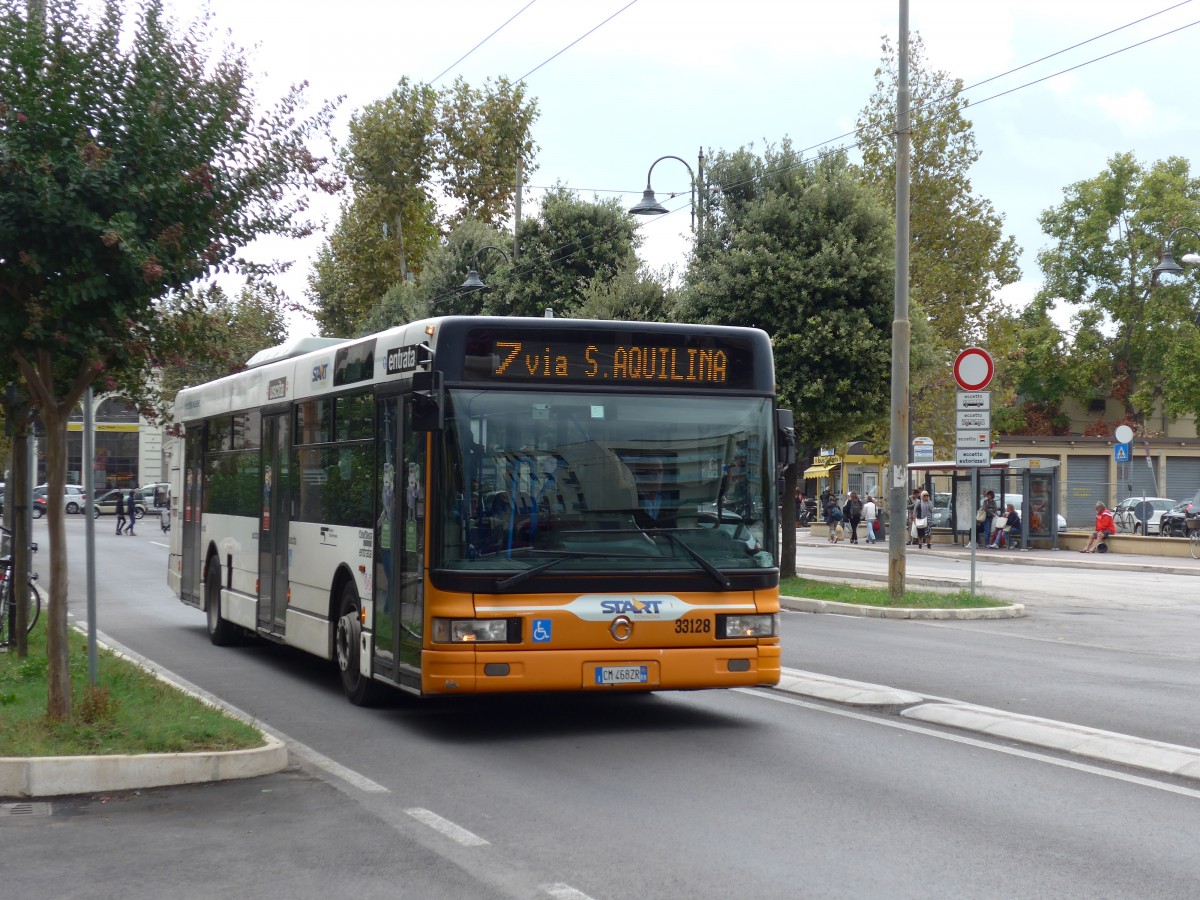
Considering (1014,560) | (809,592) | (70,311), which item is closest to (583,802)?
(70,311)

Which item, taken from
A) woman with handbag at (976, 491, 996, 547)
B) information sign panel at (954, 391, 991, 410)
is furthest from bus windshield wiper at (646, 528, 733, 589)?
woman with handbag at (976, 491, 996, 547)

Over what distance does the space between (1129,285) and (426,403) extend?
72110mm

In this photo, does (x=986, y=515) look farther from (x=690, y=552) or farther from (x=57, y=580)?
(x=57, y=580)

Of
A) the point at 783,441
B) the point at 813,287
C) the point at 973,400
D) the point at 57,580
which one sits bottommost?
the point at 57,580

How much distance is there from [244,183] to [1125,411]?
76.5 metres

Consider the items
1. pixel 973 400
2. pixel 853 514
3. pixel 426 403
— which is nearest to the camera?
pixel 426 403

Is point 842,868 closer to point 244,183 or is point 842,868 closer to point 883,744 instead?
point 883,744

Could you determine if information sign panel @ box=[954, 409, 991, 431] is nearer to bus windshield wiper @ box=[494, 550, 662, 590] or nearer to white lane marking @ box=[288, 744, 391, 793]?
bus windshield wiper @ box=[494, 550, 662, 590]

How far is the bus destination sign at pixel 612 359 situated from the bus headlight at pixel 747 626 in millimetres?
1617

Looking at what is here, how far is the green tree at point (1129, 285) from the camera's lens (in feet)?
236

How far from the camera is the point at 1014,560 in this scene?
37812mm

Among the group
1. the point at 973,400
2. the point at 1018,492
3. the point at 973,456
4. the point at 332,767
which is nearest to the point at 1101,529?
the point at 1018,492

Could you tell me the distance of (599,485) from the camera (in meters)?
9.52

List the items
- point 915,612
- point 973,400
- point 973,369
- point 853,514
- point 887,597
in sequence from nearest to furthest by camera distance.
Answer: point 915,612 < point 973,369 < point 973,400 < point 887,597 < point 853,514
